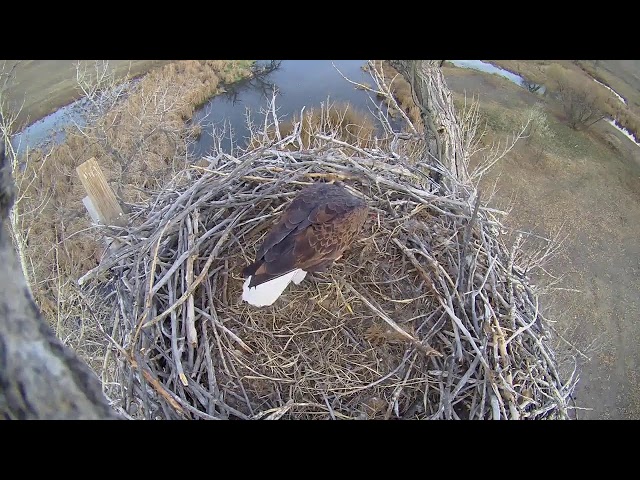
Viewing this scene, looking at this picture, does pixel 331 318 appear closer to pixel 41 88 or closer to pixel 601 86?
pixel 41 88

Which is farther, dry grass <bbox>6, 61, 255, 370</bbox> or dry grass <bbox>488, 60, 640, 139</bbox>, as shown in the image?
dry grass <bbox>488, 60, 640, 139</bbox>

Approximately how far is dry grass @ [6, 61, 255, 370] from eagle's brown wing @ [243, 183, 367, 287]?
6100mm

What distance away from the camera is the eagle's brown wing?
274 centimetres

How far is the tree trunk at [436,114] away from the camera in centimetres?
510

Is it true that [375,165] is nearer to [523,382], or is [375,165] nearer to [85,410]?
[523,382]

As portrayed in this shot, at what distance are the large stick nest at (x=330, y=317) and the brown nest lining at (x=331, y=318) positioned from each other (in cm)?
1

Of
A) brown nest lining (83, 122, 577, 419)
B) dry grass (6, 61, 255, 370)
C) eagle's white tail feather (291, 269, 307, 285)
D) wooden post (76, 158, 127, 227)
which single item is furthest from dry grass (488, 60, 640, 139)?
wooden post (76, 158, 127, 227)

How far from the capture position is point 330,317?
9.95 ft

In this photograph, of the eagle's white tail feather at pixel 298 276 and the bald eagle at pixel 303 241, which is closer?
the bald eagle at pixel 303 241

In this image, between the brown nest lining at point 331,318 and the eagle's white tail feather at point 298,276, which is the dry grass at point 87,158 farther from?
the eagle's white tail feather at point 298,276

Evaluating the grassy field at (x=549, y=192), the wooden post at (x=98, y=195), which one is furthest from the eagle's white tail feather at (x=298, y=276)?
the grassy field at (x=549, y=192)

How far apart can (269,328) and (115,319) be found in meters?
1.00

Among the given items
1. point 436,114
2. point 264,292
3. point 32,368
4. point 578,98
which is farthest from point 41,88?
point 578,98

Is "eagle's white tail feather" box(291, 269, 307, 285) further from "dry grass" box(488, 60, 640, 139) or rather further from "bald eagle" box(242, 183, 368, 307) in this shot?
"dry grass" box(488, 60, 640, 139)
